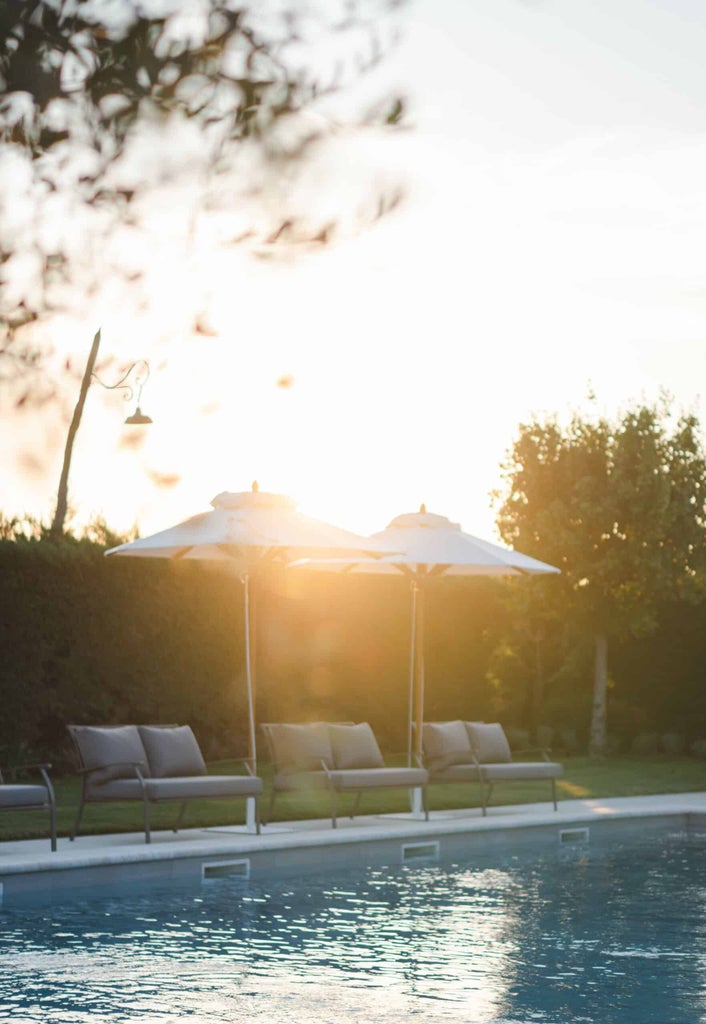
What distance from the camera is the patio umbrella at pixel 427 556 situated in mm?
12672

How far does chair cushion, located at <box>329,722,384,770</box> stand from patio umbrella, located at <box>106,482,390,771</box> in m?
1.05

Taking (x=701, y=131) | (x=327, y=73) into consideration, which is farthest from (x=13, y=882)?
(x=701, y=131)

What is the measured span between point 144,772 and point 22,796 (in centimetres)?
154

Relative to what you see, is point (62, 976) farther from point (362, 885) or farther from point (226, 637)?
point (226, 637)

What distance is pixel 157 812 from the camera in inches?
504

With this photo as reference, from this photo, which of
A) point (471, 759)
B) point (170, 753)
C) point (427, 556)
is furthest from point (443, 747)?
point (170, 753)

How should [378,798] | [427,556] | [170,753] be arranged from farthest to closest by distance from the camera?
[378,798] < [427,556] < [170,753]

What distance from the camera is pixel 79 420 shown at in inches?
816

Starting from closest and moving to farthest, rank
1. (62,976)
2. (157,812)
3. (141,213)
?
(62,976) < (141,213) < (157,812)

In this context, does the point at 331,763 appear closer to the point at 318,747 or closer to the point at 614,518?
the point at 318,747

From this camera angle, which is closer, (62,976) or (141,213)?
(62,976)

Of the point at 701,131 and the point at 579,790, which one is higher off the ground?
the point at 701,131

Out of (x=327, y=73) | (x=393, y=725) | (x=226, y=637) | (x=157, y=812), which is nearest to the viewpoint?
(x=327, y=73)

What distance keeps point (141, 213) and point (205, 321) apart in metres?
2.60
